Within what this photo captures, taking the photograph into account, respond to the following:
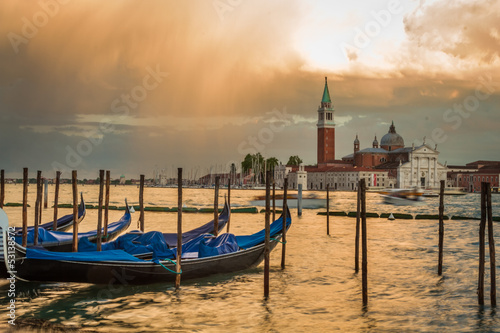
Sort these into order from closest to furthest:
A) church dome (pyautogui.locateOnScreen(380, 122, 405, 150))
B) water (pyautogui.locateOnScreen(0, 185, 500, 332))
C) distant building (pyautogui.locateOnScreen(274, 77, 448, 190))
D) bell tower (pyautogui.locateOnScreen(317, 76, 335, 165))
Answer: water (pyautogui.locateOnScreen(0, 185, 500, 332)) < distant building (pyautogui.locateOnScreen(274, 77, 448, 190)) < bell tower (pyautogui.locateOnScreen(317, 76, 335, 165)) < church dome (pyautogui.locateOnScreen(380, 122, 405, 150))

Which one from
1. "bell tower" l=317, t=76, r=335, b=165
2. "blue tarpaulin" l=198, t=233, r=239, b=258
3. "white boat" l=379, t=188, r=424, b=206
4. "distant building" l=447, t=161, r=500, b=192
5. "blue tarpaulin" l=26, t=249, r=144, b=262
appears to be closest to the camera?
"blue tarpaulin" l=26, t=249, r=144, b=262

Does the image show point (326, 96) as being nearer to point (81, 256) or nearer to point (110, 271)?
point (110, 271)

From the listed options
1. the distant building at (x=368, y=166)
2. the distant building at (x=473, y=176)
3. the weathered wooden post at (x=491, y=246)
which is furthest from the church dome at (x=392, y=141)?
the weathered wooden post at (x=491, y=246)

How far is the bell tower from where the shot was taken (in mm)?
95938

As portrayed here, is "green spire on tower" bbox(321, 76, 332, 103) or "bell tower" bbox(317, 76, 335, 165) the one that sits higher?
"green spire on tower" bbox(321, 76, 332, 103)

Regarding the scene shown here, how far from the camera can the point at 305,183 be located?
314 feet

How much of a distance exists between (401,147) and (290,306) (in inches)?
3721

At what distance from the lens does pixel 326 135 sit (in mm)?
96188

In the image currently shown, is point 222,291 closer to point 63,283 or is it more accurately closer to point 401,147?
point 63,283

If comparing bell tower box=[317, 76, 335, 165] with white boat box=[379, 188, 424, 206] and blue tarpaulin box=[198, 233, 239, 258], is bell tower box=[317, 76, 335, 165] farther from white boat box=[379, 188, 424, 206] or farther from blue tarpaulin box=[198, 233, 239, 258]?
blue tarpaulin box=[198, 233, 239, 258]

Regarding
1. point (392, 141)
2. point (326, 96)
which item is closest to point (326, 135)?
point (326, 96)

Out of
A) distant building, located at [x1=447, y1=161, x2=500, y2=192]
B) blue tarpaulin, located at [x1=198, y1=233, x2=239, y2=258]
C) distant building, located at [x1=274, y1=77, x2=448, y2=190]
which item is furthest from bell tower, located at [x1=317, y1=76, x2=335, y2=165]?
blue tarpaulin, located at [x1=198, y1=233, x2=239, y2=258]

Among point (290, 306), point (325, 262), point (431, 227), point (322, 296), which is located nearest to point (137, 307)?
point (290, 306)

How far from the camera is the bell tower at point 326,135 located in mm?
95938
